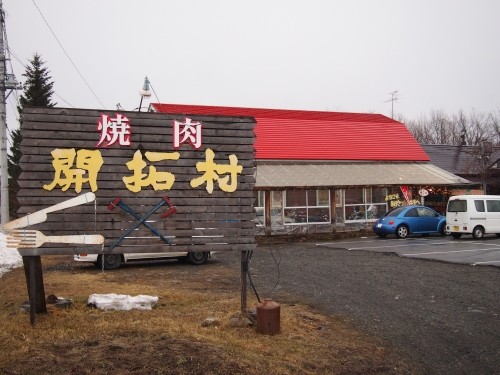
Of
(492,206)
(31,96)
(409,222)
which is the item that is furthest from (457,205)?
(31,96)

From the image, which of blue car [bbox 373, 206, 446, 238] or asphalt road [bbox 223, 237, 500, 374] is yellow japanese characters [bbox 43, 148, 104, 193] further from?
blue car [bbox 373, 206, 446, 238]

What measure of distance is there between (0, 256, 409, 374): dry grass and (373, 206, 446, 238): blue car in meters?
13.7

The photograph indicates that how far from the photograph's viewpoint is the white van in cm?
1947

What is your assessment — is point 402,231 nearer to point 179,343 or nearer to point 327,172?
point 327,172

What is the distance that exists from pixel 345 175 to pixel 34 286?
18.3 metres

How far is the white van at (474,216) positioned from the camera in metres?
19.5

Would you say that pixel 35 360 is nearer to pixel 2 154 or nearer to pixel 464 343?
pixel 464 343

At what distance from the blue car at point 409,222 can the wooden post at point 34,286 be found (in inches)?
655

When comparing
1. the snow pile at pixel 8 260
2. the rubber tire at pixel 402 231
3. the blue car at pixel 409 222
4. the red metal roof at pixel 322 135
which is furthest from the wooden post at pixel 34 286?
the rubber tire at pixel 402 231

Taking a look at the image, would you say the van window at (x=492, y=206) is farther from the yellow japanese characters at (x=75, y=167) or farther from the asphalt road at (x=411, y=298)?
the yellow japanese characters at (x=75, y=167)

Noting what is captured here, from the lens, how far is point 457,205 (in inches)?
787

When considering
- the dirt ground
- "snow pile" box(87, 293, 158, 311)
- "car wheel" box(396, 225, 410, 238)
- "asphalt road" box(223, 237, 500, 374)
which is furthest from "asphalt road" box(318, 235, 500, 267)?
"snow pile" box(87, 293, 158, 311)

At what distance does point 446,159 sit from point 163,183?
32958 millimetres

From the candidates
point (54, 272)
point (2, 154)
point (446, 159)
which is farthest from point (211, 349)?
point (446, 159)
